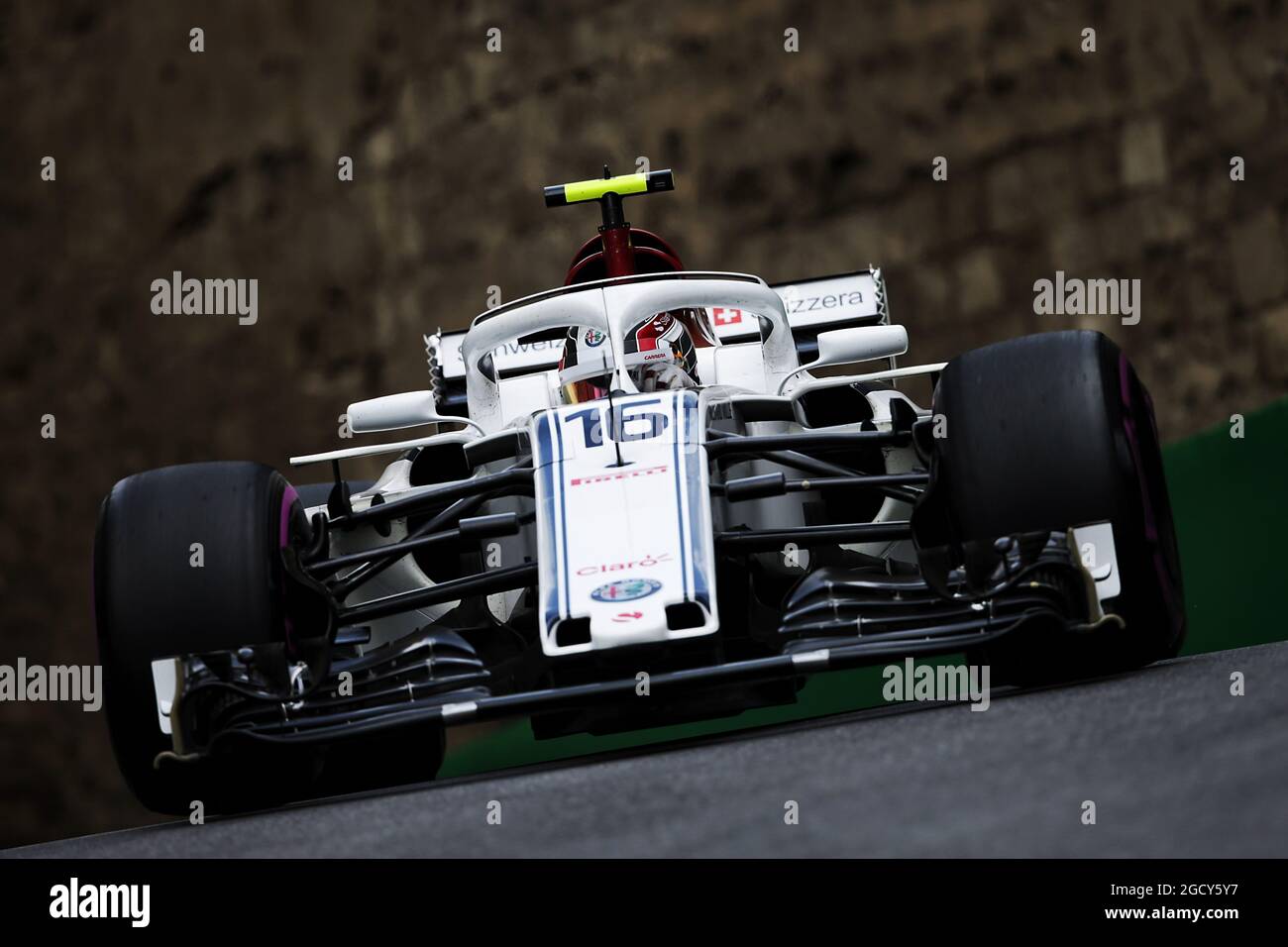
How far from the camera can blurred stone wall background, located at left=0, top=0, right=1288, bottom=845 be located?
456 inches

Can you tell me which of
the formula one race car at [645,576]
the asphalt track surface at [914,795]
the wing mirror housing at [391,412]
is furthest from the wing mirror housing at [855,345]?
the asphalt track surface at [914,795]

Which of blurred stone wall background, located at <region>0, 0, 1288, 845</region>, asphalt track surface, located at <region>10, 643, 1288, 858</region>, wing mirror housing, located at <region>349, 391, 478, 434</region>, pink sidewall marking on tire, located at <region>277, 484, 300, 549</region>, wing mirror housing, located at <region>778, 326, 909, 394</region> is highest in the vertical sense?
blurred stone wall background, located at <region>0, 0, 1288, 845</region>

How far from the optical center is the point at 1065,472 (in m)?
4.00

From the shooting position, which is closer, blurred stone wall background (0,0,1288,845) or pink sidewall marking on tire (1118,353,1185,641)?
pink sidewall marking on tire (1118,353,1185,641)

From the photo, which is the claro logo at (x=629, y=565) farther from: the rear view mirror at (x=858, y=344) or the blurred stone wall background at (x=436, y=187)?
the blurred stone wall background at (x=436, y=187)

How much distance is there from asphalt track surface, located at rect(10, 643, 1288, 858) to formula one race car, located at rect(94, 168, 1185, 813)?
0.20 m

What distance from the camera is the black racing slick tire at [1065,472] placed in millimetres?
3998

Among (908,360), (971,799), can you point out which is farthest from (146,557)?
(908,360)

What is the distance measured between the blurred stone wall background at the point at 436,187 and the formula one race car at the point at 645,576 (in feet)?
23.1

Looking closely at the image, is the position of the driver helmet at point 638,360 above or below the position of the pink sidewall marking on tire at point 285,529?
above

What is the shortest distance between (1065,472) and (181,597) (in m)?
2.15

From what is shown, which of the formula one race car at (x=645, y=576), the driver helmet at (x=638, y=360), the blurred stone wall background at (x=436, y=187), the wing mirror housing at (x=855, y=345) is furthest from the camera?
the blurred stone wall background at (x=436, y=187)

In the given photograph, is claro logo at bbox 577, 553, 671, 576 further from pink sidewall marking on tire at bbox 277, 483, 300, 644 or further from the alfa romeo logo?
pink sidewall marking on tire at bbox 277, 483, 300, 644

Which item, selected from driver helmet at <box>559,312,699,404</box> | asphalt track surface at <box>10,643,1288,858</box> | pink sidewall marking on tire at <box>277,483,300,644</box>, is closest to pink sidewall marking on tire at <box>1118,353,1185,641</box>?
asphalt track surface at <box>10,643,1288,858</box>
